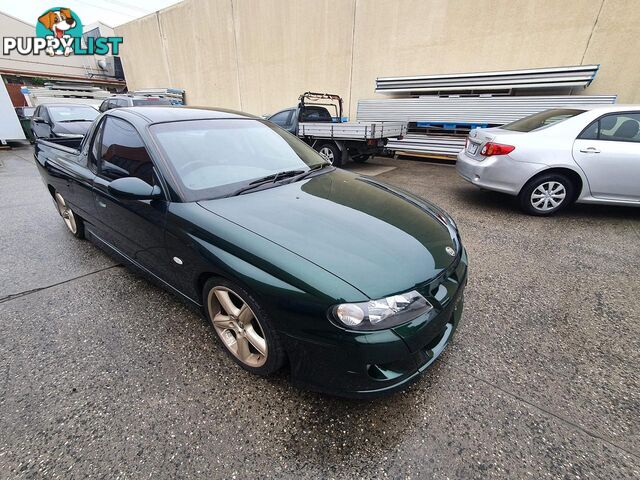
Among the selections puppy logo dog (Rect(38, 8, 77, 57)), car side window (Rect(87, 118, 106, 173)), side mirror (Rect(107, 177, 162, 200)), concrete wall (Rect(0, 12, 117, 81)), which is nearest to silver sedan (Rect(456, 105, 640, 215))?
side mirror (Rect(107, 177, 162, 200))

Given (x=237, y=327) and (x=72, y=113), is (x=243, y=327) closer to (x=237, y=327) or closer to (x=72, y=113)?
(x=237, y=327)

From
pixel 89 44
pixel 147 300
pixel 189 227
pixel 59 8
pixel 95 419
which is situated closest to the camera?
pixel 95 419

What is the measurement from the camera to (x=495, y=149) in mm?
4113

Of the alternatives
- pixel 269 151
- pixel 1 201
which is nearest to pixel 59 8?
pixel 1 201

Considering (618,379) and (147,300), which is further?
(147,300)

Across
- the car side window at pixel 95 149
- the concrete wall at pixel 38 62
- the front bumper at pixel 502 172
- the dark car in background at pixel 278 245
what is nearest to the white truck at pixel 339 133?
the front bumper at pixel 502 172

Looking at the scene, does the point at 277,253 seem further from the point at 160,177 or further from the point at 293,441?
the point at 160,177

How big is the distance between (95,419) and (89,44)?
1346 inches

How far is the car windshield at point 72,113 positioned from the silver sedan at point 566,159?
9.93 metres

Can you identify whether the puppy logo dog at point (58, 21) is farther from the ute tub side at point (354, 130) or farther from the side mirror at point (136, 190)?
the side mirror at point (136, 190)

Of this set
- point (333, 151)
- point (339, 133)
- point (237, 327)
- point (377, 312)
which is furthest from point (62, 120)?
point (377, 312)

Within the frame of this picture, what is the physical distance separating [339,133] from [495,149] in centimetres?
350

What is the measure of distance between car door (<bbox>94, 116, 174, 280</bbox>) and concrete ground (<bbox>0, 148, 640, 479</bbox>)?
443mm

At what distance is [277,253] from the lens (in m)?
1.46
